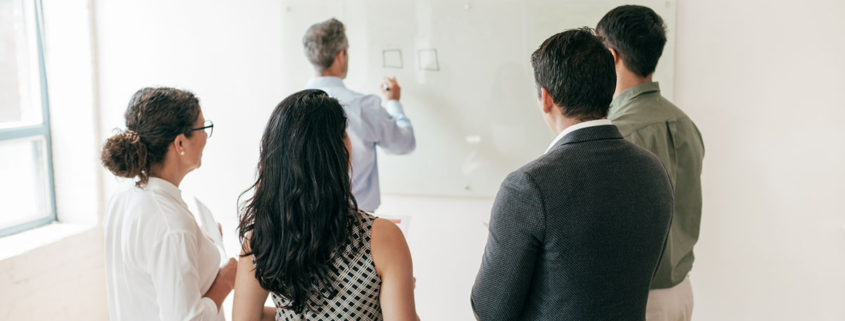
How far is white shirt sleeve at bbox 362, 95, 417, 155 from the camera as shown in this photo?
2.35m

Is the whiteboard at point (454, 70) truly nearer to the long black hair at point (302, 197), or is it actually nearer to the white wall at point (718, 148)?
the white wall at point (718, 148)

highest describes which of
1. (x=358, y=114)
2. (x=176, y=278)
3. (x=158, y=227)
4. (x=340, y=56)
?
(x=340, y=56)

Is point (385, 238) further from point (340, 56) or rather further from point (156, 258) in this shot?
point (340, 56)

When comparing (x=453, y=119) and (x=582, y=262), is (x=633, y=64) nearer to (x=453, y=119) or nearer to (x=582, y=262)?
(x=582, y=262)

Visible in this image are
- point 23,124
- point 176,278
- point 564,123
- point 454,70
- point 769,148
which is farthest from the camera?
point 23,124

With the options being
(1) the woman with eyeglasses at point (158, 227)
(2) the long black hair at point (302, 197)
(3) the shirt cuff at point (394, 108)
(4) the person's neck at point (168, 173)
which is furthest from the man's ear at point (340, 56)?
(2) the long black hair at point (302, 197)

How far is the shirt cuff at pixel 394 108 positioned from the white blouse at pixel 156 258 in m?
1.16

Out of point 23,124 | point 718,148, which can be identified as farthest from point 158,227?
point 718,148

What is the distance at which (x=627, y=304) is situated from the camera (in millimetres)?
1187

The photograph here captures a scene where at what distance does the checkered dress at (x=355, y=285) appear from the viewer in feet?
3.77

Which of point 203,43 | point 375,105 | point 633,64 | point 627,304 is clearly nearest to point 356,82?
point 375,105

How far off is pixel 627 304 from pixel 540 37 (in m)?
1.66

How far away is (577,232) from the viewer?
43.1 inches

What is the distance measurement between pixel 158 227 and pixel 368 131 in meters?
1.07
